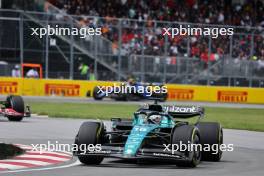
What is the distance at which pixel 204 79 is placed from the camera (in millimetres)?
38250

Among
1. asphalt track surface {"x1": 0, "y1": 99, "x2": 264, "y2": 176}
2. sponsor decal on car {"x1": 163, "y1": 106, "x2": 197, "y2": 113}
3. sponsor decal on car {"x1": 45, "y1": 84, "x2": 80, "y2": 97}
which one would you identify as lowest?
asphalt track surface {"x1": 0, "y1": 99, "x2": 264, "y2": 176}

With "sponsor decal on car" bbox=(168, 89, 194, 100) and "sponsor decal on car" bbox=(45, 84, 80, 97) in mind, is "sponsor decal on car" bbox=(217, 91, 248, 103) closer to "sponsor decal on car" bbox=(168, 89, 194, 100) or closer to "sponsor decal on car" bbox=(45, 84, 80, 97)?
"sponsor decal on car" bbox=(168, 89, 194, 100)

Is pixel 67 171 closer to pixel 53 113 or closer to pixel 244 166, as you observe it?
pixel 244 166

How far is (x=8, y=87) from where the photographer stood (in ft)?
123

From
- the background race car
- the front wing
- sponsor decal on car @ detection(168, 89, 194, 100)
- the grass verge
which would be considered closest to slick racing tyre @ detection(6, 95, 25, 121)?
the grass verge

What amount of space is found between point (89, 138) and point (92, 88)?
85.6 ft

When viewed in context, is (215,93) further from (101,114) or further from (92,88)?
(101,114)

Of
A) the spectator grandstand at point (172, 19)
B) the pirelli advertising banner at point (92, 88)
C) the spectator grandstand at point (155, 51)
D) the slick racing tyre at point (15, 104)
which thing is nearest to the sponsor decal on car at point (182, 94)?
the pirelli advertising banner at point (92, 88)

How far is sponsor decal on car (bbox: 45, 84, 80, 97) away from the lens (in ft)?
125

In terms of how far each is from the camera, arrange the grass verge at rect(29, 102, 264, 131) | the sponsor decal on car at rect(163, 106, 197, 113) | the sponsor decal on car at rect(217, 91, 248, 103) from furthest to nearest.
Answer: the sponsor decal on car at rect(217, 91, 248, 103) < the grass verge at rect(29, 102, 264, 131) < the sponsor decal on car at rect(163, 106, 197, 113)

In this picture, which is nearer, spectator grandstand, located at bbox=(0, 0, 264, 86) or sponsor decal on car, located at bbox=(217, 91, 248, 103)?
spectator grandstand, located at bbox=(0, 0, 264, 86)

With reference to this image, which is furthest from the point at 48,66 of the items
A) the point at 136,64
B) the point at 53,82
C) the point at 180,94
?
the point at 180,94

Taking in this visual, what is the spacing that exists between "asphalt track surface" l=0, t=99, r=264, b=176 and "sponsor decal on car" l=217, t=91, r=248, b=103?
18013 millimetres

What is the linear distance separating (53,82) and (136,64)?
13.0 ft
